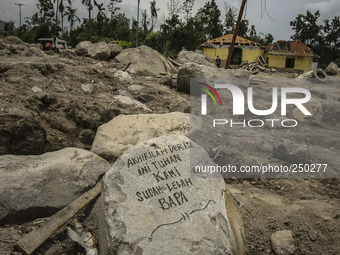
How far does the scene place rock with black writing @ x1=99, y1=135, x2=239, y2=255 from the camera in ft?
7.31

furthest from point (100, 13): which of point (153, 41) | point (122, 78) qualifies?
point (122, 78)

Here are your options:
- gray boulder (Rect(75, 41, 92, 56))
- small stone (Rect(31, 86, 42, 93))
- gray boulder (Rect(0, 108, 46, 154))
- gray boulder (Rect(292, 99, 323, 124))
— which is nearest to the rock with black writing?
gray boulder (Rect(0, 108, 46, 154))

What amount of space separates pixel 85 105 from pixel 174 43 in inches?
821

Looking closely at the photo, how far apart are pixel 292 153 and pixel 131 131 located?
2423 millimetres

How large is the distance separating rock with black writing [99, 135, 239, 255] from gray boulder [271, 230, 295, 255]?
0.53 m

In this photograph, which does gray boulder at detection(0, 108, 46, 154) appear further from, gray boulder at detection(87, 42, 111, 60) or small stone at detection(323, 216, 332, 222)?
gray boulder at detection(87, 42, 111, 60)

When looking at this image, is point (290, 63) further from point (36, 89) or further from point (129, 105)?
point (36, 89)

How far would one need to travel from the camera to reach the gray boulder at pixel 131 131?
3.88 metres

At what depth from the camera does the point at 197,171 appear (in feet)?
9.25

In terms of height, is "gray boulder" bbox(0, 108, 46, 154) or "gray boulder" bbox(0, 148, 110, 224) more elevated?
"gray boulder" bbox(0, 108, 46, 154)

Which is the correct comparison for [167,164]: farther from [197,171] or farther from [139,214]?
[139,214]

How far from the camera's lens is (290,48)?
21266 millimetres

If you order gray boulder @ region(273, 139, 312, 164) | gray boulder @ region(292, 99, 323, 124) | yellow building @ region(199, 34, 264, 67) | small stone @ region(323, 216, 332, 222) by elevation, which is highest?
yellow building @ region(199, 34, 264, 67)

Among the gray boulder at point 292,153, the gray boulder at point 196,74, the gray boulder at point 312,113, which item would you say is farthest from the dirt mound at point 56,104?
the gray boulder at point 312,113
